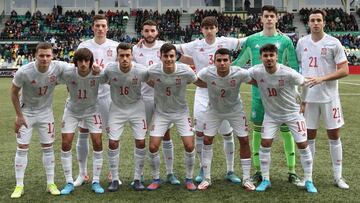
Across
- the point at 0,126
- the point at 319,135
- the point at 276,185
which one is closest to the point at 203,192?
the point at 276,185

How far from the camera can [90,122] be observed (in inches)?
247

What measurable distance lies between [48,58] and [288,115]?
323 centimetres

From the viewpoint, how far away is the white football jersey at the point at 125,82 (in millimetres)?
6152

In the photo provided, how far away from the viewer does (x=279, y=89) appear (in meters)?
6.05

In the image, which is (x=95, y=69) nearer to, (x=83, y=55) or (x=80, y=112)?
(x=83, y=55)

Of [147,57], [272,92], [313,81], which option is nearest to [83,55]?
[147,57]

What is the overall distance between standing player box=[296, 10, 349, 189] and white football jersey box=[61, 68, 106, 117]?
282 centimetres

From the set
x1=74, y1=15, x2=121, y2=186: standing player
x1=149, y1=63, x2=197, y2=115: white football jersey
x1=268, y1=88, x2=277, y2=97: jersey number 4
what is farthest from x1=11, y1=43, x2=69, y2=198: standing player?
x1=268, y1=88, x2=277, y2=97: jersey number 4

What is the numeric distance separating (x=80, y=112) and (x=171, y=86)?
1.29 meters

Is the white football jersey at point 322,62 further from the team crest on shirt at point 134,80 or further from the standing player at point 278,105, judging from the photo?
the team crest on shirt at point 134,80

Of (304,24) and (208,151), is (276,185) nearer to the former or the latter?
(208,151)

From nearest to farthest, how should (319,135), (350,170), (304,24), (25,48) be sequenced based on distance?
(350,170), (319,135), (25,48), (304,24)

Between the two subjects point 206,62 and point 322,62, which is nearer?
point 322,62

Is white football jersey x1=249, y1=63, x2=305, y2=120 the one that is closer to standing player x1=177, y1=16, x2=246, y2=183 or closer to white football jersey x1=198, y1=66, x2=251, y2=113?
white football jersey x1=198, y1=66, x2=251, y2=113
